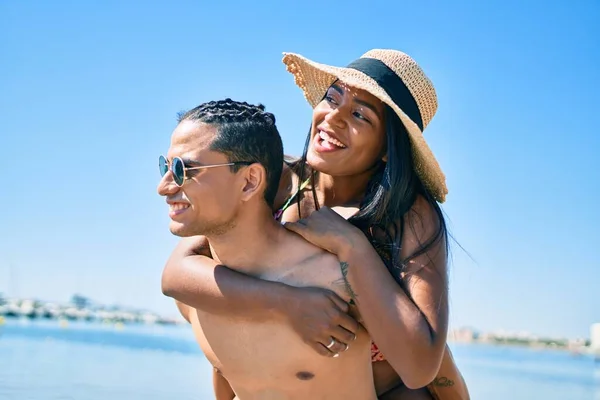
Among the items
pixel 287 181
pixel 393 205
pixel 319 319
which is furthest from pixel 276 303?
pixel 287 181

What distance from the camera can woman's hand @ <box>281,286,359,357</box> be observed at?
3.03 metres

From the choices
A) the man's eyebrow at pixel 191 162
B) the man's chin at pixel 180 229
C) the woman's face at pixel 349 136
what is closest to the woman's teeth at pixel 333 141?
the woman's face at pixel 349 136

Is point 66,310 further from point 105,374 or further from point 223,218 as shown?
point 223,218

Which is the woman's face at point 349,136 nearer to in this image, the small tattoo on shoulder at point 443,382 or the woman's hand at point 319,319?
the woman's hand at point 319,319

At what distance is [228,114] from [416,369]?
1.10 metres

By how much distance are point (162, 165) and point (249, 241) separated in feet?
1.38

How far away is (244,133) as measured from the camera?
10.1 feet

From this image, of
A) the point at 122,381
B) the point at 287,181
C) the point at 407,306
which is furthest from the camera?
the point at 122,381

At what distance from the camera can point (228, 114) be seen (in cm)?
308

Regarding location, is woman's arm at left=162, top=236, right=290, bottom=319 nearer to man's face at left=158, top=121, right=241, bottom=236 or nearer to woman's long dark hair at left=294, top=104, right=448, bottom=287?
man's face at left=158, top=121, right=241, bottom=236

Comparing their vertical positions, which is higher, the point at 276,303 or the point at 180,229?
the point at 180,229

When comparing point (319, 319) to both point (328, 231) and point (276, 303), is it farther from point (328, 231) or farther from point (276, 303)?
point (328, 231)

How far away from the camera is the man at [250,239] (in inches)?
119

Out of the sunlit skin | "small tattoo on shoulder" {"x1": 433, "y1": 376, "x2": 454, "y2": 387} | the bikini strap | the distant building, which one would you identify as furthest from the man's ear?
the distant building
